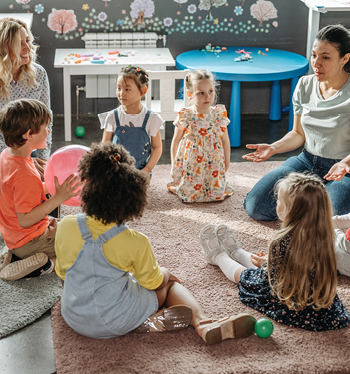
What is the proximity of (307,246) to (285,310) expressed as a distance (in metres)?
0.29

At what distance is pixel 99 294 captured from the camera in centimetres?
158

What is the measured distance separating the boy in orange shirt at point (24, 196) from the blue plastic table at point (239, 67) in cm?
198

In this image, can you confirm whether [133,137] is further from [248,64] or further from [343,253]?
[248,64]

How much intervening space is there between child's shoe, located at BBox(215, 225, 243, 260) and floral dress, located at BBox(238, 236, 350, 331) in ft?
0.98

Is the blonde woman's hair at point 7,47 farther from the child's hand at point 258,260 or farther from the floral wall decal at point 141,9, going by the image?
the floral wall decal at point 141,9

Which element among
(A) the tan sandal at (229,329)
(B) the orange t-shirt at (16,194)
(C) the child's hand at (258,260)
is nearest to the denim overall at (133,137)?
(B) the orange t-shirt at (16,194)

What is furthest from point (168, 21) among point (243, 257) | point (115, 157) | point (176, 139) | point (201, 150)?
point (115, 157)

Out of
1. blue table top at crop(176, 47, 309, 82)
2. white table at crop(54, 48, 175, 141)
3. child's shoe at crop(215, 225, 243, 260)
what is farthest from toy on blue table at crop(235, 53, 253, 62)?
child's shoe at crop(215, 225, 243, 260)

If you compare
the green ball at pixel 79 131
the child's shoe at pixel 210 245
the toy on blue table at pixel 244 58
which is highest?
the toy on blue table at pixel 244 58

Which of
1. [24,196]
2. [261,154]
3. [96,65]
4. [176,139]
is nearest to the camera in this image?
[24,196]

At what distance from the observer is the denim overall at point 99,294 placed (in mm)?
1556

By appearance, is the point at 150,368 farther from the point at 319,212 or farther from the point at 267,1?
the point at 267,1

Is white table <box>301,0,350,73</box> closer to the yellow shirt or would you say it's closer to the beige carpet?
the beige carpet

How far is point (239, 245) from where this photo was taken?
2197 mm
